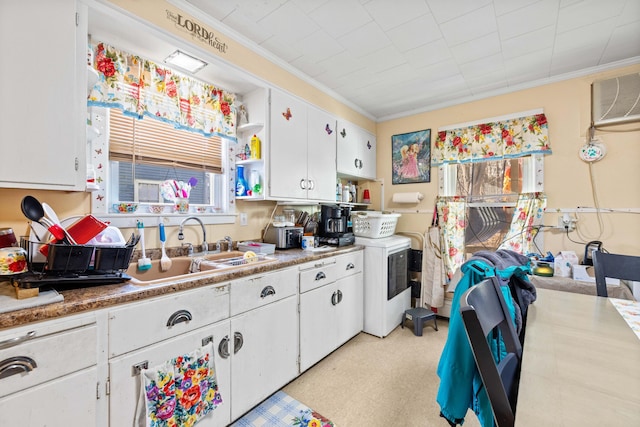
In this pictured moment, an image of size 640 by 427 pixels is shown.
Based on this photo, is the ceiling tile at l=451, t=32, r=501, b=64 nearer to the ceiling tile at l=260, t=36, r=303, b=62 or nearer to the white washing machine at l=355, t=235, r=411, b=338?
the ceiling tile at l=260, t=36, r=303, b=62

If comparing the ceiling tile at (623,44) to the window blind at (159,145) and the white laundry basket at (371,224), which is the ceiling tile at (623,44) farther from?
the window blind at (159,145)

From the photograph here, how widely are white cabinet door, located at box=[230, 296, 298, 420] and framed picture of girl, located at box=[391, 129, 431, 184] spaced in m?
2.27

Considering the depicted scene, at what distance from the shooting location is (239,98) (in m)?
2.39

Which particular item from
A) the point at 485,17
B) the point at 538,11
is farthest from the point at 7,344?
the point at 538,11

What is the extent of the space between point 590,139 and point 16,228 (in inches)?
163

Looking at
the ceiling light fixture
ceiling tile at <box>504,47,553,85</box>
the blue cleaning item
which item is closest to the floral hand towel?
the blue cleaning item

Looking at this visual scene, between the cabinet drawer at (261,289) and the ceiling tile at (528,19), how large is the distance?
7.49ft

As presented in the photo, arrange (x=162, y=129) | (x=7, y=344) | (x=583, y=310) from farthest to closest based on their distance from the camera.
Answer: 1. (x=162, y=129)
2. (x=583, y=310)
3. (x=7, y=344)

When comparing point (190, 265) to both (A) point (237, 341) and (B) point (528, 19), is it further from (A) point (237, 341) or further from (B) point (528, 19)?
(B) point (528, 19)

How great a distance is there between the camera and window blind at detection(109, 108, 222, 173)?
176cm

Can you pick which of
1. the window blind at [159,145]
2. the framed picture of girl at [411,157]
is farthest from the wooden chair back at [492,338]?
the framed picture of girl at [411,157]

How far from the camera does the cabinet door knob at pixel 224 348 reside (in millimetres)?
1447

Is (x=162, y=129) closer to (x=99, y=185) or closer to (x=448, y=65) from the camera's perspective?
(x=99, y=185)

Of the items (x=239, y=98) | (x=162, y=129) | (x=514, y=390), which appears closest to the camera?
(x=514, y=390)
